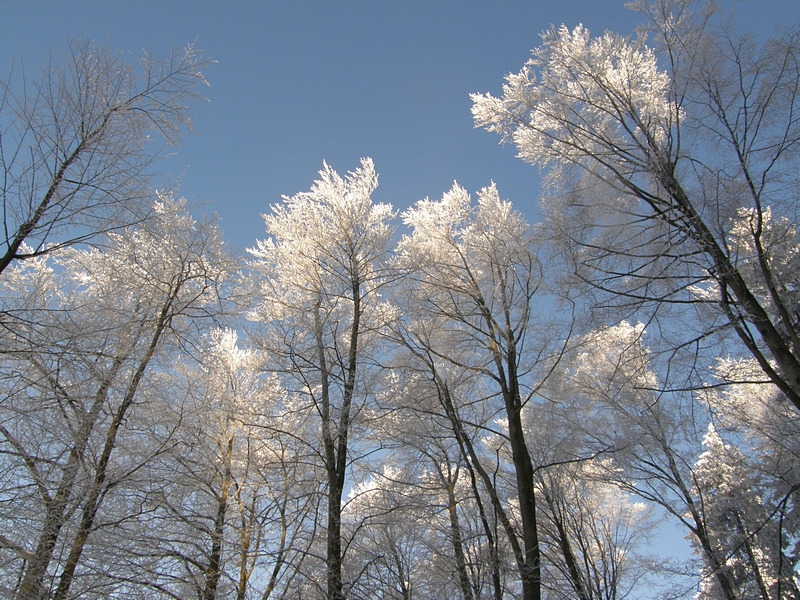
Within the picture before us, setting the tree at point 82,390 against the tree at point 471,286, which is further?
the tree at point 471,286

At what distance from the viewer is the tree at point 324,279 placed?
20.8 feet

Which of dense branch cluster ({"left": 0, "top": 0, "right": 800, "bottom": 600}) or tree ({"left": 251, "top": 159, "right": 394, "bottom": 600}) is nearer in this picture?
dense branch cluster ({"left": 0, "top": 0, "right": 800, "bottom": 600})

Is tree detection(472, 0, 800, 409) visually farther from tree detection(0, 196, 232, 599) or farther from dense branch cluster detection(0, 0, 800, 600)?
tree detection(0, 196, 232, 599)

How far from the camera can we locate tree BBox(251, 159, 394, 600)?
6.34 metres

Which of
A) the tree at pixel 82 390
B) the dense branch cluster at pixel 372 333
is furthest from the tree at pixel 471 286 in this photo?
the tree at pixel 82 390

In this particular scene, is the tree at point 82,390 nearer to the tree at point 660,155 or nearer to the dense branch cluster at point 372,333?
the dense branch cluster at point 372,333

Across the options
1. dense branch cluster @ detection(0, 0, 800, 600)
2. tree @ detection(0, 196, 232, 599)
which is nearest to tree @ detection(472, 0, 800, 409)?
dense branch cluster @ detection(0, 0, 800, 600)

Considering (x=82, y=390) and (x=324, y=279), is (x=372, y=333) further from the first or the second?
(x=82, y=390)

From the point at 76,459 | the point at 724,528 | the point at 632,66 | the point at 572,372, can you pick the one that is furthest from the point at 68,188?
the point at 724,528

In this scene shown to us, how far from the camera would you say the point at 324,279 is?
23.4 ft

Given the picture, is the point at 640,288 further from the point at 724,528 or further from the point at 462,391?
the point at 724,528

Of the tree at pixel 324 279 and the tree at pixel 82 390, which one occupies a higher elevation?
the tree at pixel 324 279

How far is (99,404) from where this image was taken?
4.20 m

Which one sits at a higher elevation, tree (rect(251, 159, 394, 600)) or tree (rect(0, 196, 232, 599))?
tree (rect(251, 159, 394, 600))
